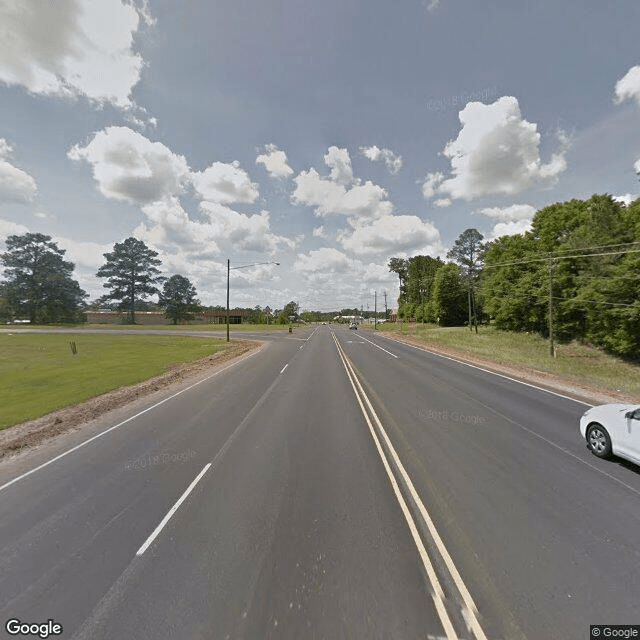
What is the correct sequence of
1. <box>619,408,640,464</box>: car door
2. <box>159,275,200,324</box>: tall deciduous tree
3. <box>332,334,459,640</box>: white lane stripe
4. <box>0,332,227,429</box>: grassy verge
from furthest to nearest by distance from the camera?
<box>159,275,200,324</box>: tall deciduous tree, <box>0,332,227,429</box>: grassy verge, <box>619,408,640,464</box>: car door, <box>332,334,459,640</box>: white lane stripe

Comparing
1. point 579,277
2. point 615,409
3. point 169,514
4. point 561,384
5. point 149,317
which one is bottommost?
point 169,514

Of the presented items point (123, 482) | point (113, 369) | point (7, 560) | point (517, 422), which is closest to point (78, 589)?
point (7, 560)

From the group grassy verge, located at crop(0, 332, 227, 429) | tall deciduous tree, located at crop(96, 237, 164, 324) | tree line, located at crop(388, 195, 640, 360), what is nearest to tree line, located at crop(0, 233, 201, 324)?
tall deciduous tree, located at crop(96, 237, 164, 324)

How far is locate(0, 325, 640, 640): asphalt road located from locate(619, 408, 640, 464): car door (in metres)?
0.37

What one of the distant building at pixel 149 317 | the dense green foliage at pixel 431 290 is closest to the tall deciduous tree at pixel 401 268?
the dense green foliage at pixel 431 290

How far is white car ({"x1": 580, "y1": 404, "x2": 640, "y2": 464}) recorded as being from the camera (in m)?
5.57

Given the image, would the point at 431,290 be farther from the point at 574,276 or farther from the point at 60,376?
the point at 60,376

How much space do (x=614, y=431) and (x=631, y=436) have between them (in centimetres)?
29

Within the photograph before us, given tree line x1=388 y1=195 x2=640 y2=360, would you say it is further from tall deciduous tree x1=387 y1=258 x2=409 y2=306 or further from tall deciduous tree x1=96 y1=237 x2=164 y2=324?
tall deciduous tree x1=96 y1=237 x2=164 y2=324

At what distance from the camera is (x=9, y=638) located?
2785mm

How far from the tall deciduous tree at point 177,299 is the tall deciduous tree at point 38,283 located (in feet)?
68.2

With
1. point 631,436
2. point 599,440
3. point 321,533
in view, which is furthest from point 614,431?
point 321,533

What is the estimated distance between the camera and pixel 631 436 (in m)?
5.58

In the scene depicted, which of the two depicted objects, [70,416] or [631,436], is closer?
[631,436]
